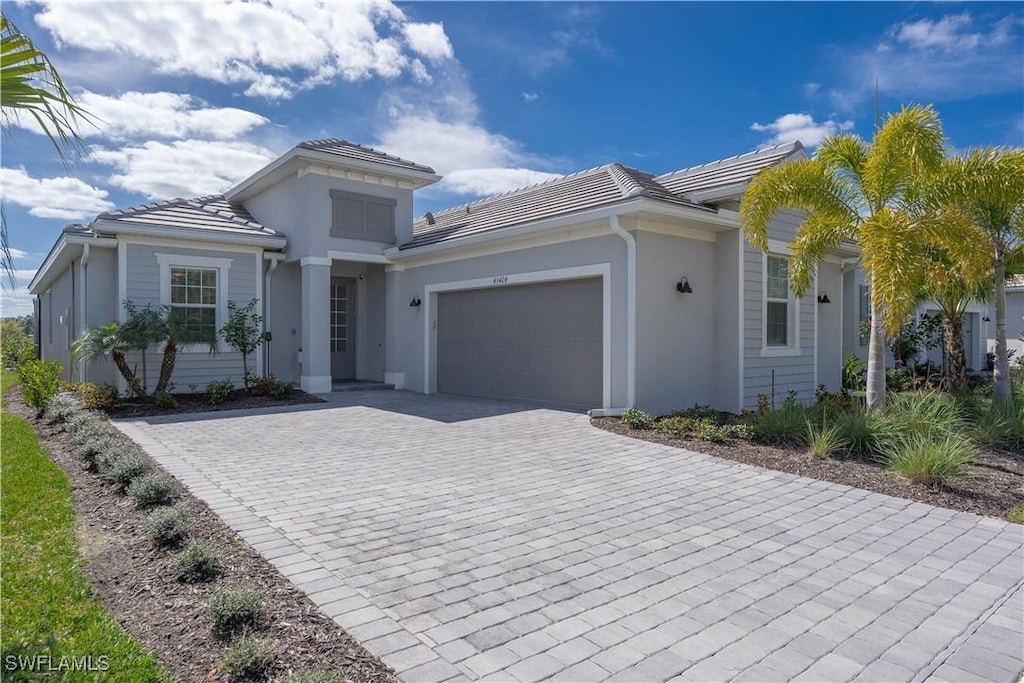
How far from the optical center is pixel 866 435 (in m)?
7.42

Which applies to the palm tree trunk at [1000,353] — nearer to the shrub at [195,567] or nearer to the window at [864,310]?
the window at [864,310]

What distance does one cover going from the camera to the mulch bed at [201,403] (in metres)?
10.5

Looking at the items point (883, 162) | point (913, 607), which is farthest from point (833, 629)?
point (883, 162)

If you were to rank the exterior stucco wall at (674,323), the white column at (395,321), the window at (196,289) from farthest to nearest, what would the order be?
the white column at (395,321)
the window at (196,289)
the exterior stucco wall at (674,323)

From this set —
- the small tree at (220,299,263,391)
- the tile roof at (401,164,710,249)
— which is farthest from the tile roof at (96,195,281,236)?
the tile roof at (401,164,710,249)

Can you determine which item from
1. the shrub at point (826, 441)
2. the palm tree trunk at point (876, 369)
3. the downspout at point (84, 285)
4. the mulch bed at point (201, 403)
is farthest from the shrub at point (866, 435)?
the downspout at point (84, 285)

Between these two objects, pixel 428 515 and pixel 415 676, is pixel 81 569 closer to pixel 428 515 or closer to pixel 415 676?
pixel 428 515

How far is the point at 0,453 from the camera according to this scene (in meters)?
7.16

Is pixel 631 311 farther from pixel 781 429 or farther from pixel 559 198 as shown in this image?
pixel 559 198

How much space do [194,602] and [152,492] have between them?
220 cm

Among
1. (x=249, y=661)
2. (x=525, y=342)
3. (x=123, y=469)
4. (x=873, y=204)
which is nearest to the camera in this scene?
(x=249, y=661)

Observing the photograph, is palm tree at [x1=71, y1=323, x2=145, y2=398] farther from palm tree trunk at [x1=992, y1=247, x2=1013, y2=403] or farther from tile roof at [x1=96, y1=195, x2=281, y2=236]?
palm tree trunk at [x1=992, y1=247, x2=1013, y2=403]

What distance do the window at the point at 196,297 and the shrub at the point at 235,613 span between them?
10.2 meters

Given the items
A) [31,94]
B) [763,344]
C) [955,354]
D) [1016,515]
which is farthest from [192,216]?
[955,354]
